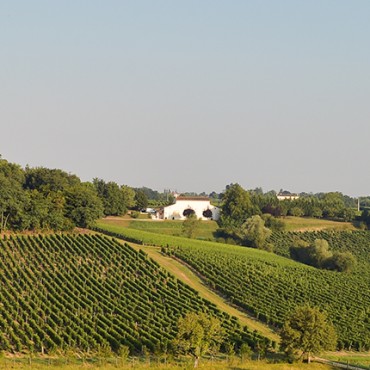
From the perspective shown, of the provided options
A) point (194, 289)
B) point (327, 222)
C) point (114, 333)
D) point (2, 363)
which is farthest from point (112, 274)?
point (327, 222)

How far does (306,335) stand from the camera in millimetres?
63031

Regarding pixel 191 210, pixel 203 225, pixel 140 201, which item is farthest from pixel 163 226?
pixel 140 201

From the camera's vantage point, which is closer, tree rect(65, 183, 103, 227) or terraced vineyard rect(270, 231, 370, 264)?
tree rect(65, 183, 103, 227)

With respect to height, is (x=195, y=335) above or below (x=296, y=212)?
below

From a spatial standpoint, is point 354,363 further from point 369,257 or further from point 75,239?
point 369,257

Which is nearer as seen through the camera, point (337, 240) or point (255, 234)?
point (255, 234)

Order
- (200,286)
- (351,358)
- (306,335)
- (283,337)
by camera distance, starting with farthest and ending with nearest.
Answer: (200,286)
(351,358)
(283,337)
(306,335)

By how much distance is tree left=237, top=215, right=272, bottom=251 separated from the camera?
135m

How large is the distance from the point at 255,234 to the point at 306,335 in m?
72.7

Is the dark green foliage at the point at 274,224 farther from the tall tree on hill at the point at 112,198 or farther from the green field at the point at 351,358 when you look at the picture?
the green field at the point at 351,358

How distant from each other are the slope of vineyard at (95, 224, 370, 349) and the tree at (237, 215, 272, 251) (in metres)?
13.1

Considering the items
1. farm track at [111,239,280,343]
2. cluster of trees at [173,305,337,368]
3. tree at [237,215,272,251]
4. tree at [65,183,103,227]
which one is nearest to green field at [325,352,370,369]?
cluster of trees at [173,305,337,368]

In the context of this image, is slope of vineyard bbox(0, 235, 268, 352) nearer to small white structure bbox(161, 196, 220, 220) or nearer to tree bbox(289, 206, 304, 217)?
small white structure bbox(161, 196, 220, 220)

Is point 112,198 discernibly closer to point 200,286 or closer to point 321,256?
point 321,256
